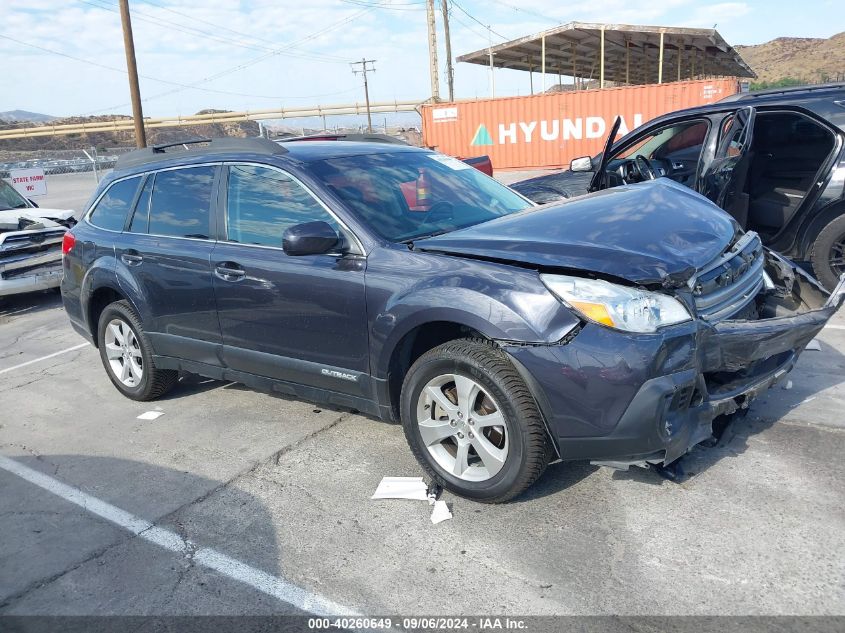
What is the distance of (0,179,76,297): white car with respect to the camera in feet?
30.1

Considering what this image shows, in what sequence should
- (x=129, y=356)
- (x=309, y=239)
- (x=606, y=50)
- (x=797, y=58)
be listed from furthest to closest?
(x=797, y=58)
(x=606, y=50)
(x=129, y=356)
(x=309, y=239)

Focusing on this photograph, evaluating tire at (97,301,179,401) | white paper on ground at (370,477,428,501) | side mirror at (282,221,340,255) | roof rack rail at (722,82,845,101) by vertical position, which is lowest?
white paper on ground at (370,477,428,501)

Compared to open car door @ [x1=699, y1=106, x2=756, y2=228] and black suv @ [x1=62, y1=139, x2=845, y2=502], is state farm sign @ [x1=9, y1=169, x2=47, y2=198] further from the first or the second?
open car door @ [x1=699, y1=106, x2=756, y2=228]

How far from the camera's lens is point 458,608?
2721 mm

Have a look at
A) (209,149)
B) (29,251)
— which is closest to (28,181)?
(29,251)

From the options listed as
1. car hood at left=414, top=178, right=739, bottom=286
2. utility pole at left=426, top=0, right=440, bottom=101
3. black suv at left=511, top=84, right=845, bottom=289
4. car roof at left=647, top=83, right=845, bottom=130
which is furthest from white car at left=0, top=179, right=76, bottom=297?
utility pole at left=426, top=0, right=440, bottom=101

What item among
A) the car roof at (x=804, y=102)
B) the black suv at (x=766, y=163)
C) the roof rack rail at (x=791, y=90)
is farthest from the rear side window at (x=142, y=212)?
the roof rack rail at (x=791, y=90)

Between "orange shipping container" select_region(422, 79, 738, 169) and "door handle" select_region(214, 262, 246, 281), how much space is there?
2010 centimetres

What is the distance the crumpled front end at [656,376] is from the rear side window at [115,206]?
3524 millimetres

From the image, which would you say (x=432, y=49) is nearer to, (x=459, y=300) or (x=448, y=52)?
(x=448, y=52)

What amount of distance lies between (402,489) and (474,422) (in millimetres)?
622

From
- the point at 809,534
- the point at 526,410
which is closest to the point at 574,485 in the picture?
the point at 526,410

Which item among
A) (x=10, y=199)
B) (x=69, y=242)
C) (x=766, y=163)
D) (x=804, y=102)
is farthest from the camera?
(x=10, y=199)

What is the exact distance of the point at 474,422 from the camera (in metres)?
3.37
